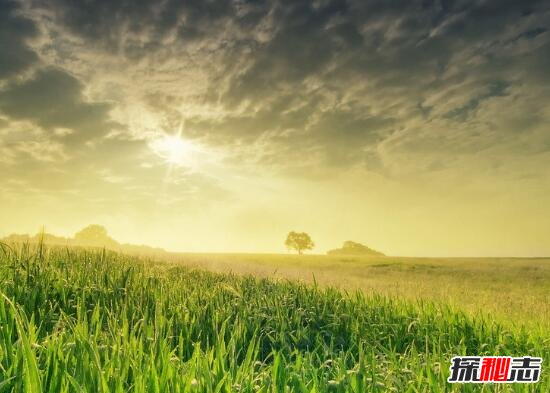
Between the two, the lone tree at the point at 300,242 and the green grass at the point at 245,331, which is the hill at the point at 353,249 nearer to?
the lone tree at the point at 300,242

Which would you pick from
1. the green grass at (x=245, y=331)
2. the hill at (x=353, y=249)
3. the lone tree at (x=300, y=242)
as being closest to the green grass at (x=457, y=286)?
the green grass at (x=245, y=331)

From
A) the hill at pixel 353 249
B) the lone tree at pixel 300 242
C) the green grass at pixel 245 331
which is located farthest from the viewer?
the hill at pixel 353 249

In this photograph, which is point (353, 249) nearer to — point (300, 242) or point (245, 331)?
point (300, 242)

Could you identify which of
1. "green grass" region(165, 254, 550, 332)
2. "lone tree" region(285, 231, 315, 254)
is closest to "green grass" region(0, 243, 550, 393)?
"green grass" region(165, 254, 550, 332)

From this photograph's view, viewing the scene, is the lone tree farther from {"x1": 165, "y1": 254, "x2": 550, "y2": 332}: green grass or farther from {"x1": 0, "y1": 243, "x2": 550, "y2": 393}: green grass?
{"x1": 0, "y1": 243, "x2": 550, "y2": 393}: green grass

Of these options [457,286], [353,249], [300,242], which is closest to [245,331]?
[457,286]

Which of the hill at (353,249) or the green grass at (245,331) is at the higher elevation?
the hill at (353,249)

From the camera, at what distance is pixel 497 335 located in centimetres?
701

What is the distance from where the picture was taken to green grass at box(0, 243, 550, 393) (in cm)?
316

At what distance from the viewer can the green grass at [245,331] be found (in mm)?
3158

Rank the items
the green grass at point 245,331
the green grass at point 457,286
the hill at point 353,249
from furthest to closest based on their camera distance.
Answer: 1. the hill at point 353,249
2. the green grass at point 457,286
3. the green grass at point 245,331

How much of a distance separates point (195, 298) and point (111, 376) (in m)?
4.15

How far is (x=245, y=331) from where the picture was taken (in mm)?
4789

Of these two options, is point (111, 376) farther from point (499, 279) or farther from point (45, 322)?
point (499, 279)
